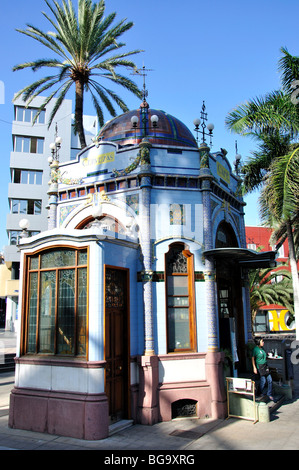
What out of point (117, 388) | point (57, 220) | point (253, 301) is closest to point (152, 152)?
point (57, 220)

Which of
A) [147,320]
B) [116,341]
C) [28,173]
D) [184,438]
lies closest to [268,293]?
[147,320]

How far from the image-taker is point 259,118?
48.9 feet

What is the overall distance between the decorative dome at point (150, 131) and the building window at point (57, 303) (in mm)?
5523

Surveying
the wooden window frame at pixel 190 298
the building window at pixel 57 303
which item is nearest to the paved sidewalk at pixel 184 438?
the wooden window frame at pixel 190 298

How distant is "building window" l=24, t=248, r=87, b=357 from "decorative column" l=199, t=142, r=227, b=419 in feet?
11.9

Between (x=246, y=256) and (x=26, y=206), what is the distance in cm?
3140

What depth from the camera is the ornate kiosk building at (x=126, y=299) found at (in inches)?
388

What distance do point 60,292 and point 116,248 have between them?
5.95ft

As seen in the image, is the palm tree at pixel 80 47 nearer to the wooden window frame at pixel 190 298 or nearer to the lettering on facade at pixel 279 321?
the wooden window frame at pixel 190 298

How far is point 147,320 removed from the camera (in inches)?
439

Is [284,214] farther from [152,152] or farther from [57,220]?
[57,220]

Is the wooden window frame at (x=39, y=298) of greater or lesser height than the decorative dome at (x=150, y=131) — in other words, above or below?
below

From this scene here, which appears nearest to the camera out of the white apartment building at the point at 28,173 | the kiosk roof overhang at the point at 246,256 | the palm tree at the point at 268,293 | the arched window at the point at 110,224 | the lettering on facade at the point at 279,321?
the kiosk roof overhang at the point at 246,256
